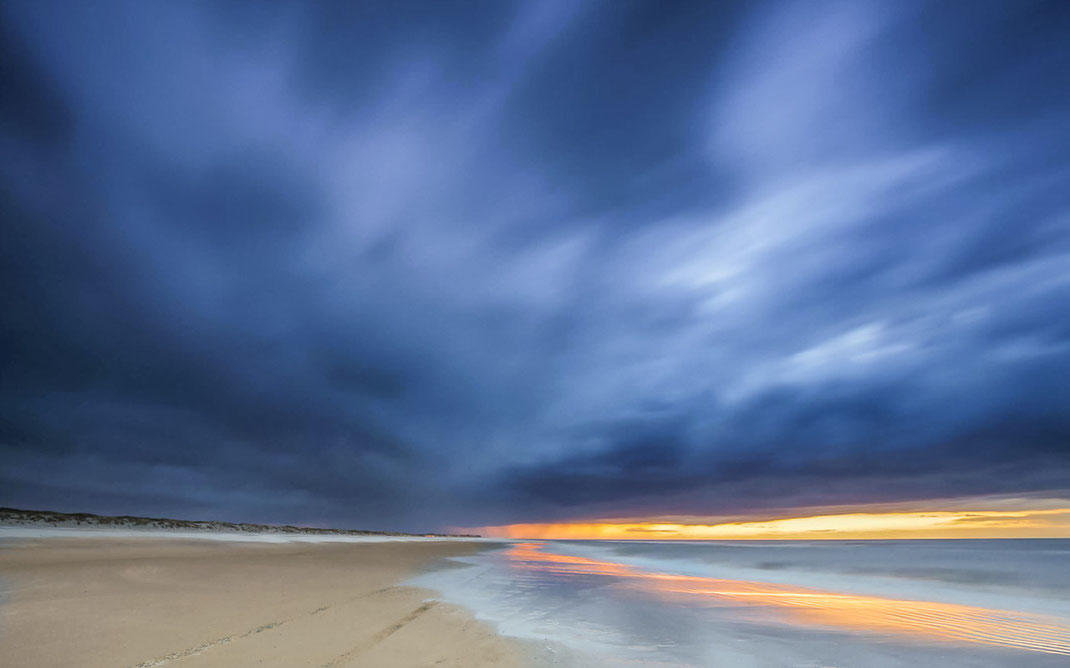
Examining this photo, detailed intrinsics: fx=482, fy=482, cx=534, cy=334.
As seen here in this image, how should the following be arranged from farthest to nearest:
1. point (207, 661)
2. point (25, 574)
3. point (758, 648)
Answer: point (25, 574) < point (758, 648) < point (207, 661)

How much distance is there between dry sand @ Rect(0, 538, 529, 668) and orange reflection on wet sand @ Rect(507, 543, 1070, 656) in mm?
9071

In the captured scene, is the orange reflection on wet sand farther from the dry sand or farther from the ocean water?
the dry sand

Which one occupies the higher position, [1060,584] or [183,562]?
[183,562]

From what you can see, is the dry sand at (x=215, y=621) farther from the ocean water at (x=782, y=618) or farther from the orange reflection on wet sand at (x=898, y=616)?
the orange reflection on wet sand at (x=898, y=616)

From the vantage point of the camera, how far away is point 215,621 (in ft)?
31.1

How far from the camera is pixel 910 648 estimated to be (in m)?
9.38

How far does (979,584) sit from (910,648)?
18.9 metres

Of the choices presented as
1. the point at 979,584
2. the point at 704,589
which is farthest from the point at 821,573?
the point at 704,589

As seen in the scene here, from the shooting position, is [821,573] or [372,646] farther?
[821,573]

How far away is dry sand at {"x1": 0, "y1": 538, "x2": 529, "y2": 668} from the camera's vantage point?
24.1 ft

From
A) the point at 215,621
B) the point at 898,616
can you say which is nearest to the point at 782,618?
the point at 898,616

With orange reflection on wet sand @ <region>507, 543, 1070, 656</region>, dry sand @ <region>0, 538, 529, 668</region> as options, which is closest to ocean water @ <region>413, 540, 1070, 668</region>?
orange reflection on wet sand @ <region>507, 543, 1070, 656</region>

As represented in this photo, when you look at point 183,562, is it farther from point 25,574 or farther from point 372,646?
point 372,646

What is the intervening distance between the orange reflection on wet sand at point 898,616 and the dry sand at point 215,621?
29.8ft
